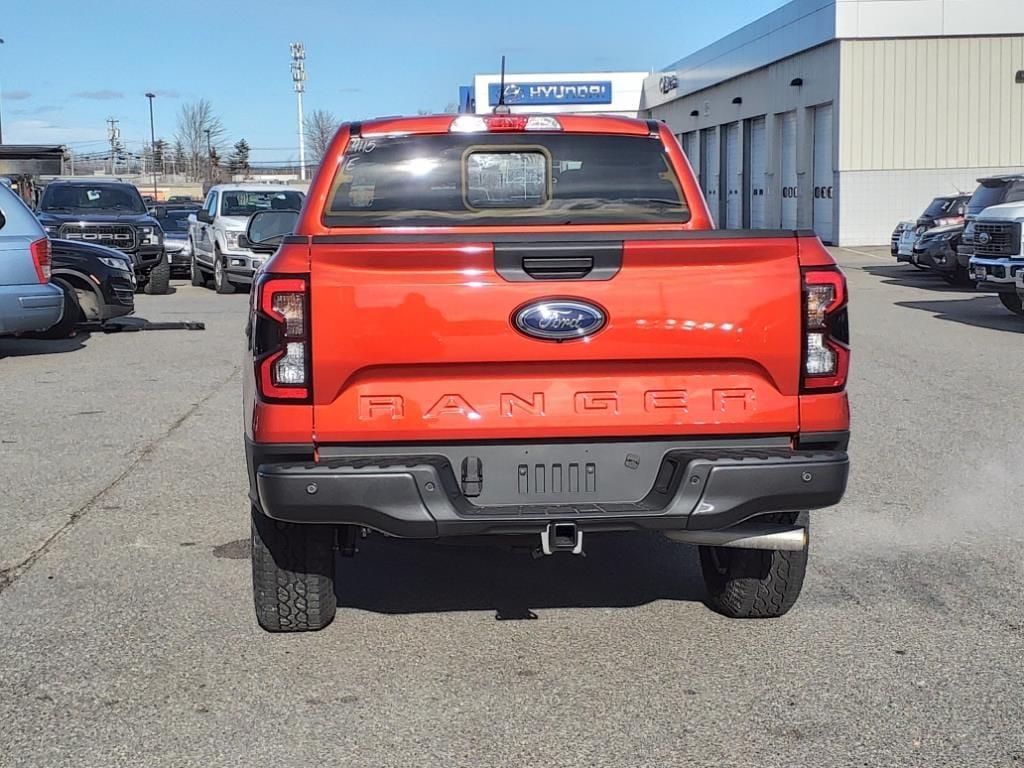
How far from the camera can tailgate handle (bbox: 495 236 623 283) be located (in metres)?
4.00

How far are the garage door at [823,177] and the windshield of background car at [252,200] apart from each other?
17.9 meters

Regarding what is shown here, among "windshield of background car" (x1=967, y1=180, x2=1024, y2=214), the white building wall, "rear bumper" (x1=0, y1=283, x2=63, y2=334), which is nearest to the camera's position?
"rear bumper" (x1=0, y1=283, x2=63, y2=334)

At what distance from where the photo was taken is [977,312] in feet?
59.3

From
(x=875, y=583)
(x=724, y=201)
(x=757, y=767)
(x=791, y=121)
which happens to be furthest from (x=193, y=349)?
(x=724, y=201)

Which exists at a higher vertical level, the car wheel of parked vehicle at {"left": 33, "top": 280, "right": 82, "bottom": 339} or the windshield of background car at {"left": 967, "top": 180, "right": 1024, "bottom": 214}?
the windshield of background car at {"left": 967, "top": 180, "right": 1024, "bottom": 214}

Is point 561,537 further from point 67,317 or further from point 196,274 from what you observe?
point 196,274

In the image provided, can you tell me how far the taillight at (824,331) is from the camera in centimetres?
409

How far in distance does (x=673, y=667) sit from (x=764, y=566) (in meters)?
0.61

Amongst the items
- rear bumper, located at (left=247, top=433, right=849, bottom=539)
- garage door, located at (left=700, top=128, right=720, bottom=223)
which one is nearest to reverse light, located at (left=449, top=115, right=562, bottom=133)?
rear bumper, located at (left=247, top=433, right=849, bottom=539)

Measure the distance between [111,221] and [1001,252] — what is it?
13608 millimetres

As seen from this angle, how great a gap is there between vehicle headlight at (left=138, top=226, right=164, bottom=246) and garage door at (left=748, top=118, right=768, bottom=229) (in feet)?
85.0

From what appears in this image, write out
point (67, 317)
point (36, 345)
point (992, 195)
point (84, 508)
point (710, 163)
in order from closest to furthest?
point (84, 508), point (67, 317), point (36, 345), point (992, 195), point (710, 163)

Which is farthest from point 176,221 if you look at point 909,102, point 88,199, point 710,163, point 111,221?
point 710,163

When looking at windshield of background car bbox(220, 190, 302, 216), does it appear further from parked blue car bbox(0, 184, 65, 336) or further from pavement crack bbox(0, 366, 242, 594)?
pavement crack bbox(0, 366, 242, 594)
